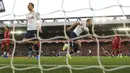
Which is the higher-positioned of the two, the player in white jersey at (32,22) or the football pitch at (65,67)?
the player in white jersey at (32,22)

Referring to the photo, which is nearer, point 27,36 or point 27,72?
point 27,72

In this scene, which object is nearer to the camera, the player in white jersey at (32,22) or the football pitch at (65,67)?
the football pitch at (65,67)

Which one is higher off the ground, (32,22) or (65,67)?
(32,22)

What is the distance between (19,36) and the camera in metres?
27.9

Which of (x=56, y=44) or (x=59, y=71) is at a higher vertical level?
(x=59, y=71)

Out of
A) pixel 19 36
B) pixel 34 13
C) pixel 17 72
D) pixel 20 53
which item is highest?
pixel 34 13

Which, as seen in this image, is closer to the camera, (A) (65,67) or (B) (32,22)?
(A) (65,67)

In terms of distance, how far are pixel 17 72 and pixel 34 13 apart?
3.03 metres

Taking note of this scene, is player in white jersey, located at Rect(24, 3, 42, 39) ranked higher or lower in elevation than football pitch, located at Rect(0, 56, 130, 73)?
higher

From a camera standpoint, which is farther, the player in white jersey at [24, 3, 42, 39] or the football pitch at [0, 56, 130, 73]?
the player in white jersey at [24, 3, 42, 39]

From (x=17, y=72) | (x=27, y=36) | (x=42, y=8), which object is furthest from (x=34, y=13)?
(x=17, y=72)

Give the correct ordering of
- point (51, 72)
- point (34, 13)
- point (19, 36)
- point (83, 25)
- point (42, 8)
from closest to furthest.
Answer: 1. point (51, 72)
2. point (42, 8)
3. point (34, 13)
4. point (83, 25)
5. point (19, 36)

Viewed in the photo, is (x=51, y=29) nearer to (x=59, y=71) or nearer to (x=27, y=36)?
(x=27, y=36)

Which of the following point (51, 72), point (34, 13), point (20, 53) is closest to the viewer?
point (51, 72)
